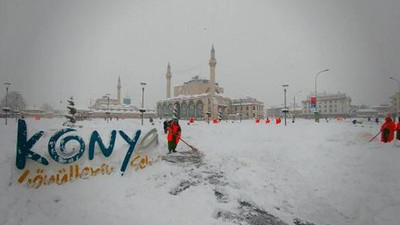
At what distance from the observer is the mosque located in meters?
68.3

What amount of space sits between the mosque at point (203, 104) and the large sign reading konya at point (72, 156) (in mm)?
57613

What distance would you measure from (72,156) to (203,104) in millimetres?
62650

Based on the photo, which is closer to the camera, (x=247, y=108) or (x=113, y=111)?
(x=113, y=111)

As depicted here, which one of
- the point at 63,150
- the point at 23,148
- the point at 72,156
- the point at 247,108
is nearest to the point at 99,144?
the point at 72,156

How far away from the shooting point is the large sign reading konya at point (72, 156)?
21.1 feet

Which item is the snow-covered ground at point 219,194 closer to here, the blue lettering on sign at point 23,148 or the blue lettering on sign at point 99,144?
the blue lettering on sign at point 23,148

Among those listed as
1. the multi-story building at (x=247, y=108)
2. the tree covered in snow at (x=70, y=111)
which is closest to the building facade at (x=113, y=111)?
the multi-story building at (x=247, y=108)

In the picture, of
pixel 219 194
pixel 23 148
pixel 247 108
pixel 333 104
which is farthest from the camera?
pixel 333 104

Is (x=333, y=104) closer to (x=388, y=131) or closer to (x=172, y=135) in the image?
(x=388, y=131)

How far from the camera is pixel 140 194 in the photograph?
21.4 feet

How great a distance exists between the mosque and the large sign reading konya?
57.6 m

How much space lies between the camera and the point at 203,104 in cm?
6931

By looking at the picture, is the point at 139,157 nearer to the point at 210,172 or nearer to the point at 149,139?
the point at 149,139

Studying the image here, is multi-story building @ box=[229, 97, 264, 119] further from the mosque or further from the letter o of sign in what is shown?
the letter o of sign
